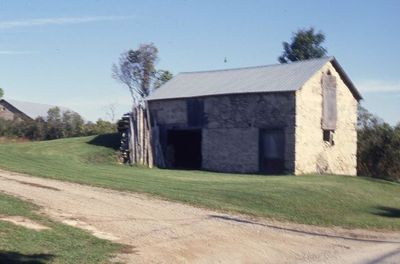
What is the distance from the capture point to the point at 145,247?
34.9ft

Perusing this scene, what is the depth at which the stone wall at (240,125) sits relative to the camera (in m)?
29.5

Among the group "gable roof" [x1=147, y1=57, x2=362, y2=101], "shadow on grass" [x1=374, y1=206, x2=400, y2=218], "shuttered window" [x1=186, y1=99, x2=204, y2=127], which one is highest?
"gable roof" [x1=147, y1=57, x2=362, y2=101]

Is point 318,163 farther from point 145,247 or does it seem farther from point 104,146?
point 145,247

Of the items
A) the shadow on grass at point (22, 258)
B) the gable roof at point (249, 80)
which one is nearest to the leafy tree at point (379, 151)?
the gable roof at point (249, 80)

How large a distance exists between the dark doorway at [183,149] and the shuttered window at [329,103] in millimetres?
7177

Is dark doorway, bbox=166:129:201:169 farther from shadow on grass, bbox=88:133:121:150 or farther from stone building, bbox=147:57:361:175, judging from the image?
shadow on grass, bbox=88:133:121:150

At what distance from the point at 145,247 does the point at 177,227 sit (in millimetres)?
2193

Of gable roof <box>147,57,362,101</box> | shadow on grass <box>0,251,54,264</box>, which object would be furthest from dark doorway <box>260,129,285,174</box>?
shadow on grass <box>0,251,54,264</box>

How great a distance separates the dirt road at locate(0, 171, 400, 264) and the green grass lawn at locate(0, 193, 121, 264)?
1.38ft

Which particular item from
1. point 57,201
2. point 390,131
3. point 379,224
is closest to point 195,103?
point 390,131

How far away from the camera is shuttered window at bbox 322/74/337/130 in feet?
104

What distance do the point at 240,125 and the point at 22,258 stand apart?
75.1ft

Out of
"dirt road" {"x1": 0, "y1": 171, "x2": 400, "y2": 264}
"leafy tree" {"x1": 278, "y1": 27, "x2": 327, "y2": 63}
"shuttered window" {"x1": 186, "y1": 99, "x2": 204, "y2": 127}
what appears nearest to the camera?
"dirt road" {"x1": 0, "y1": 171, "x2": 400, "y2": 264}

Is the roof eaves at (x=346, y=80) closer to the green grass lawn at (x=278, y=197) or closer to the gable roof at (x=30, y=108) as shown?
the green grass lawn at (x=278, y=197)
